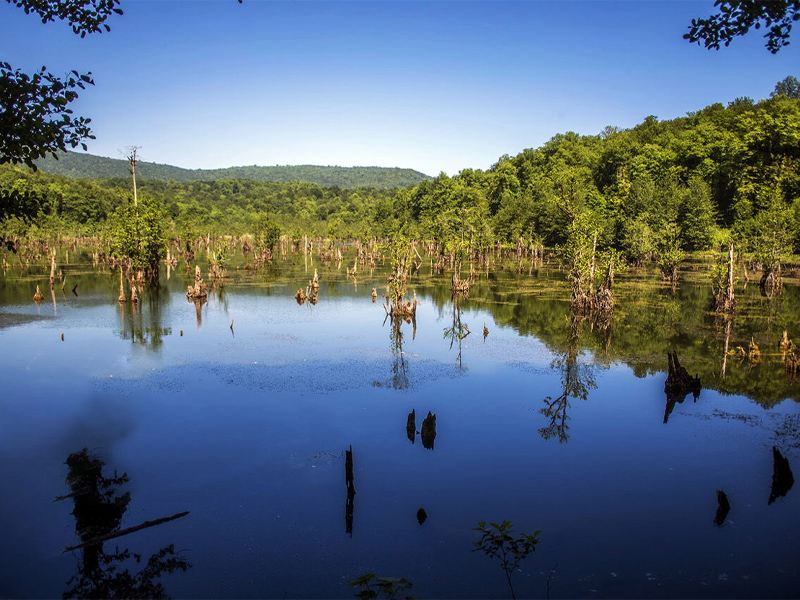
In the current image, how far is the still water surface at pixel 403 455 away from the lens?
986 centimetres

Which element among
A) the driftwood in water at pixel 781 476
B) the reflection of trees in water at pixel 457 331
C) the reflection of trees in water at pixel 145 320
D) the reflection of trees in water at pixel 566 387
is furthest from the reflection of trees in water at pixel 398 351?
the driftwood in water at pixel 781 476

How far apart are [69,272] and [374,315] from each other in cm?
3962

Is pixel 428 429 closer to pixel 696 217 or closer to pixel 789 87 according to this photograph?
pixel 696 217

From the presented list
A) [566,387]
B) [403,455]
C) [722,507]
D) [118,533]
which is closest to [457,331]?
[566,387]

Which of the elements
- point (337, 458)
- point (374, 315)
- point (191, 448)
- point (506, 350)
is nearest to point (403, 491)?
point (337, 458)

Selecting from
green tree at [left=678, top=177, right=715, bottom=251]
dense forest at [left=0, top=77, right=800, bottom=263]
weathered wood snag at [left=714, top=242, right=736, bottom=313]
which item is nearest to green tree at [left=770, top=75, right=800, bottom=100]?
dense forest at [left=0, top=77, right=800, bottom=263]

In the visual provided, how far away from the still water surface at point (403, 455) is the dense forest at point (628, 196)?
22.4 ft

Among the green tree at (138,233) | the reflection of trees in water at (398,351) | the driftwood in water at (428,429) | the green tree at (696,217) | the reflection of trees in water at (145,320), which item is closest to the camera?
the driftwood in water at (428,429)

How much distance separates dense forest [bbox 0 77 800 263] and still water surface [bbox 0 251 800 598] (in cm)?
683

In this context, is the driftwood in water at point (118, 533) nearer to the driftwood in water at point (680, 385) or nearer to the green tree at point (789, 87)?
the driftwood in water at point (680, 385)

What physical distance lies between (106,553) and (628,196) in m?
76.0

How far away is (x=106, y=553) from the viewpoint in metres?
9.99

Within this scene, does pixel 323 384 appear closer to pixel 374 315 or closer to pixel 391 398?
pixel 391 398

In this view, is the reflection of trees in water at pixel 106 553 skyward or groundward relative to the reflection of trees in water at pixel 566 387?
groundward
